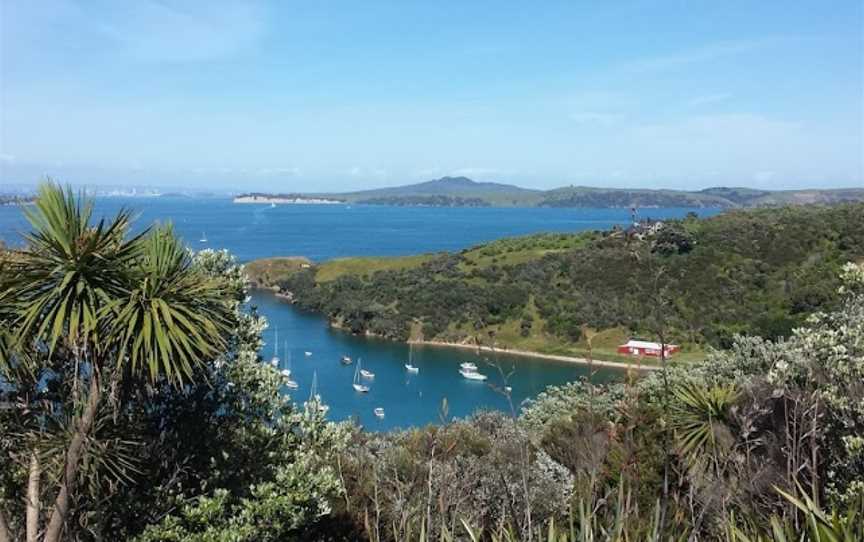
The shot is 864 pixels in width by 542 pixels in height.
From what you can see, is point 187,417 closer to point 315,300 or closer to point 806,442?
point 806,442

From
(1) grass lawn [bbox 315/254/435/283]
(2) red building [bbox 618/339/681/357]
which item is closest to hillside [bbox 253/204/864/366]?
(1) grass lawn [bbox 315/254/435/283]

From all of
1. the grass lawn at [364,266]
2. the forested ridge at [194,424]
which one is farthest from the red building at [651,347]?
the grass lawn at [364,266]

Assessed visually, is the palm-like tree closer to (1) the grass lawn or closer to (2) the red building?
(2) the red building

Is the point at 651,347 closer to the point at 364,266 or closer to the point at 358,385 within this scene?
the point at 358,385

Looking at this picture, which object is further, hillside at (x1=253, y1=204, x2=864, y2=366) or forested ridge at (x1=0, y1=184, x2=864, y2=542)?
hillside at (x1=253, y1=204, x2=864, y2=366)

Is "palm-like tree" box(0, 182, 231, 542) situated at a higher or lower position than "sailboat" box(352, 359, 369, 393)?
higher

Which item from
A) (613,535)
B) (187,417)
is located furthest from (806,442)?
(187,417)
